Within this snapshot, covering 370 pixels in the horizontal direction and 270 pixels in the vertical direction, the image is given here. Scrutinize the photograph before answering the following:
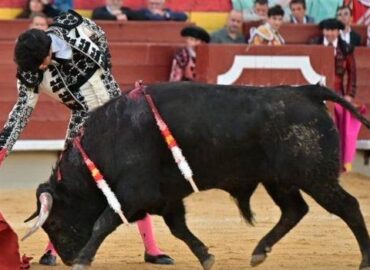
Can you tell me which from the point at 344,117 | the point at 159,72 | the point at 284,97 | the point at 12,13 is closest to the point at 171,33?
the point at 159,72

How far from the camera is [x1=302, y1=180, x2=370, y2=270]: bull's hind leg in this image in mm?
5691

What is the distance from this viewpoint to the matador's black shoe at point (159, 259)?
20.9 ft

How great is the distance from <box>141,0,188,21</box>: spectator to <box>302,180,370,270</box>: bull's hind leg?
4.97m

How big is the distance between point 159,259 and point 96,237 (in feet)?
2.69

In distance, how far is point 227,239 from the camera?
7.38 m

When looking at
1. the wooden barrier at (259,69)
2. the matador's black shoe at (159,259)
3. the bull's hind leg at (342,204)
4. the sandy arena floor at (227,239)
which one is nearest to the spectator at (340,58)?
the wooden barrier at (259,69)

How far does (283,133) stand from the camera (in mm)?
5656

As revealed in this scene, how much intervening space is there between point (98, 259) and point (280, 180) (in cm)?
126

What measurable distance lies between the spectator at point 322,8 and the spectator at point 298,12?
0.20m

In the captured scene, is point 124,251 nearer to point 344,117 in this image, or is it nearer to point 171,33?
point 344,117

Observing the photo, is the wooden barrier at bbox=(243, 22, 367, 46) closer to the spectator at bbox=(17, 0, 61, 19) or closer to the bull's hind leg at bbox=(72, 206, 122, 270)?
the spectator at bbox=(17, 0, 61, 19)

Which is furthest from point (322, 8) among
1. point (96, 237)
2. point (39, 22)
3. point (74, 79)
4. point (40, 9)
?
point (96, 237)

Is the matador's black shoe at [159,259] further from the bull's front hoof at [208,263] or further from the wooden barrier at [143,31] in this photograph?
the wooden barrier at [143,31]

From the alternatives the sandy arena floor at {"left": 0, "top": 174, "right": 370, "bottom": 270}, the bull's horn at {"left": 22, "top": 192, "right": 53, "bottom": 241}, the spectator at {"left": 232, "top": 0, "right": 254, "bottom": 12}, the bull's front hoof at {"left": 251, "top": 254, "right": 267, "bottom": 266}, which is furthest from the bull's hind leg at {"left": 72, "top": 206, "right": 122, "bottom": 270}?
the spectator at {"left": 232, "top": 0, "right": 254, "bottom": 12}
